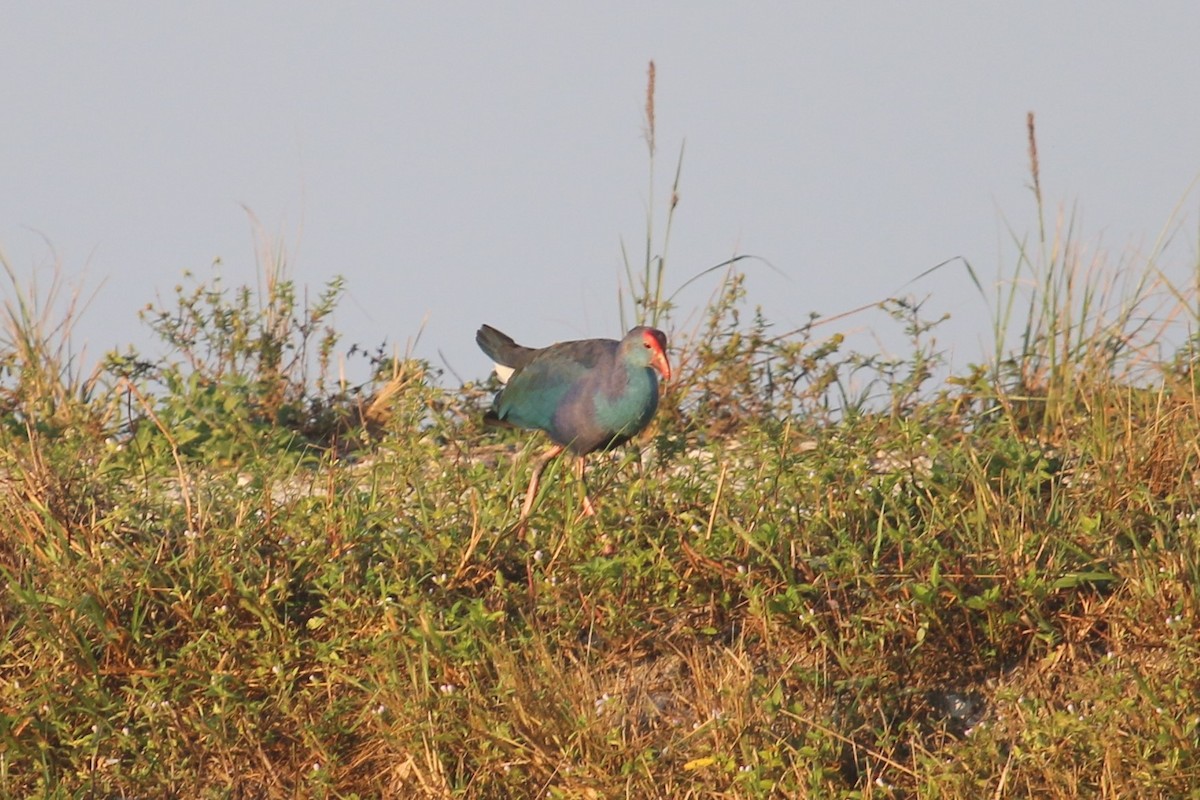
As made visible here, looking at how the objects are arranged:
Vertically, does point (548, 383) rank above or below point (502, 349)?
below

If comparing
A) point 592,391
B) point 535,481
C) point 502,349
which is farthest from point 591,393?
point 502,349

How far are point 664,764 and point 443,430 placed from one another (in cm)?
159

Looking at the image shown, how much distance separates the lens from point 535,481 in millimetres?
5098

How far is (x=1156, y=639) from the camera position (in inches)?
173

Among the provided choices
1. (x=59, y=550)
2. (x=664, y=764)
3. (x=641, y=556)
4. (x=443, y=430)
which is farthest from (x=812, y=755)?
(x=59, y=550)

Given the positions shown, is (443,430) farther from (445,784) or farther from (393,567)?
(445,784)

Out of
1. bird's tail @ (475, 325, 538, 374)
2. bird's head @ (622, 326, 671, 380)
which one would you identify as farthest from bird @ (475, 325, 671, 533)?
bird's tail @ (475, 325, 538, 374)

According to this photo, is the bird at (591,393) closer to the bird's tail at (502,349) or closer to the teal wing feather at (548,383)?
the teal wing feather at (548,383)

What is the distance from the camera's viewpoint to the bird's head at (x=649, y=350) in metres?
5.64

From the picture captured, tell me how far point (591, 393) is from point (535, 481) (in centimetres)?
66

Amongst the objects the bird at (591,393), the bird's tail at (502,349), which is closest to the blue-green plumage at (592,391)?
the bird at (591,393)

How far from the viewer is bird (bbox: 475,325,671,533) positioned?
5.61 meters

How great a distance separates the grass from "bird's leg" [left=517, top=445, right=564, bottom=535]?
5 centimetres

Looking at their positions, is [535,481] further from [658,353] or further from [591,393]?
[658,353]
